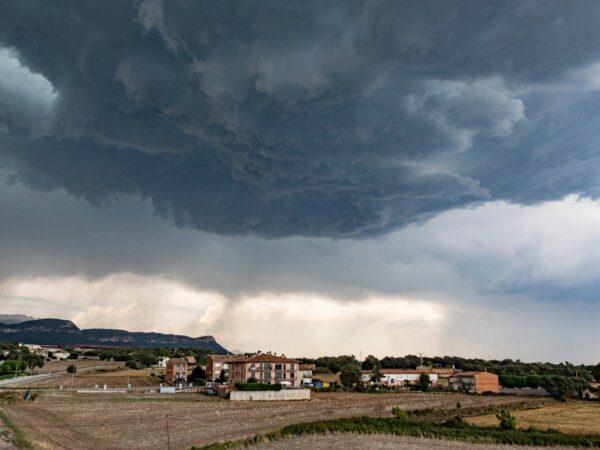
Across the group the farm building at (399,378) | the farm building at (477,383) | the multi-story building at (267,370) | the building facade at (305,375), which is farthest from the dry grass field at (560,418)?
the farm building at (399,378)

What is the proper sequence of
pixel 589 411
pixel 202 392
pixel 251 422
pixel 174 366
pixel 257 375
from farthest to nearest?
pixel 174 366 → pixel 257 375 → pixel 202 392 → pixel 589 411 → pixel 251 422

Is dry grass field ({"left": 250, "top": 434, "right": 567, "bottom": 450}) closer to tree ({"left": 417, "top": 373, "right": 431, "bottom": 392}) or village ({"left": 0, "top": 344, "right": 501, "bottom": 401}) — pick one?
village ({"left": 0, "top": 344, "right": 501, "bottom": 401})

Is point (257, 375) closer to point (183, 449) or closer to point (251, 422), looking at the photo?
point (251, 422)

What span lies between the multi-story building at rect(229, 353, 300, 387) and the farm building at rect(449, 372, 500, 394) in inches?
2159

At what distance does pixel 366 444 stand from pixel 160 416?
33328 millimetres

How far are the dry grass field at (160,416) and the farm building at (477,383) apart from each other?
40559mm

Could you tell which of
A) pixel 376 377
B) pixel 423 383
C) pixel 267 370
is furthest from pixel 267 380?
pixel 376 377

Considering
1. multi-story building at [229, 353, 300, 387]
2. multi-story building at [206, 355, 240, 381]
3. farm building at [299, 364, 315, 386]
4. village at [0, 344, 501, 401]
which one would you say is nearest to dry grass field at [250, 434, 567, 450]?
village at [0, 344, 501, 401]

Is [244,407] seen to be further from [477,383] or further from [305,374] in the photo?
[477,383]

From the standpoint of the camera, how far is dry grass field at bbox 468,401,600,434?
243ft

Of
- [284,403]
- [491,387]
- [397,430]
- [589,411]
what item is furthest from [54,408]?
[491,387]

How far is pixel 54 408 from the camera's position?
8269 cm

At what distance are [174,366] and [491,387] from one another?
299 feet

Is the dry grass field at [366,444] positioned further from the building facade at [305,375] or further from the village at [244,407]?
the building facade at [305,375]
